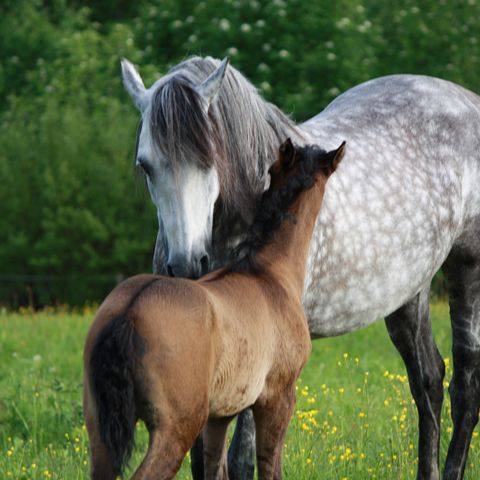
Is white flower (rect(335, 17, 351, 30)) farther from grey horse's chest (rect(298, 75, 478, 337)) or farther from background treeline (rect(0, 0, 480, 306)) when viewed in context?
grey horse's chest (rect(298, 75, 478, 337))

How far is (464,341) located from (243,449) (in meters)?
1.85

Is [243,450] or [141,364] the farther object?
[243,450]

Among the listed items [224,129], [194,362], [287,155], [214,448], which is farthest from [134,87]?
[194,362]

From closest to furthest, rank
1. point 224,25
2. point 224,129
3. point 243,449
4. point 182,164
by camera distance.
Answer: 1. point 182,164
2. point 224,129
3. point 243,449
4. point 224,25

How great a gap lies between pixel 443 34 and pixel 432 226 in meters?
18.0

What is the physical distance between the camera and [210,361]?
12.2 feet

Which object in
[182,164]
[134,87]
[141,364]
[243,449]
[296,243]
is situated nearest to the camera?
[141,364]

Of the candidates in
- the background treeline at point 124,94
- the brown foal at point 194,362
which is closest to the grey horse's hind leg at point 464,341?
the brown foal at point 194,362

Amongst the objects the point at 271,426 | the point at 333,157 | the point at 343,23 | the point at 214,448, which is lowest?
the point at 343,23

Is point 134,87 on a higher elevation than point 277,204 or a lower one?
higher

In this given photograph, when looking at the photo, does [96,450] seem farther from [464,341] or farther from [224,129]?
[464,341]

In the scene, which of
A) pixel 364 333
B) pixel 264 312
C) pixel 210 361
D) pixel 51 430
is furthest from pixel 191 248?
pixel 364 333

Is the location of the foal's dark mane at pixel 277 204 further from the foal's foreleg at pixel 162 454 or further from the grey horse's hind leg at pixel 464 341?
the grey horse's hind leg at pixel 464 341

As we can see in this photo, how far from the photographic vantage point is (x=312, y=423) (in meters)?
6.65
